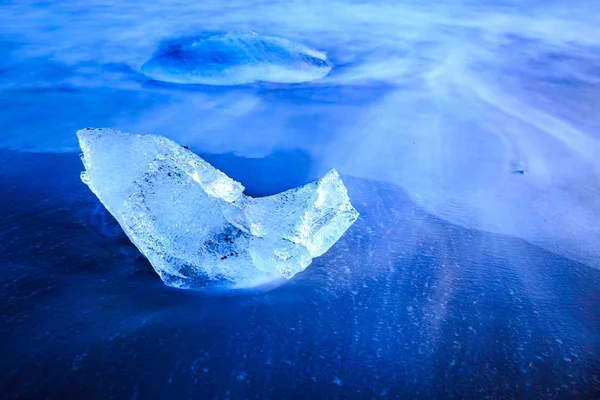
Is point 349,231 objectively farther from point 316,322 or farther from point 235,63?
point 235,63

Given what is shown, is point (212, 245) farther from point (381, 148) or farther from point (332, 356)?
point (381, 148)

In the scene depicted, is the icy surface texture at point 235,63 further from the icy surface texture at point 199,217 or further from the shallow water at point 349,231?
the icy surface texture at point 199,217

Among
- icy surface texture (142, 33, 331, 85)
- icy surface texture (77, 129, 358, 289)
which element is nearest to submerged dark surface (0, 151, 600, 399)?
icy surface texture (77, 129, 358, 289)

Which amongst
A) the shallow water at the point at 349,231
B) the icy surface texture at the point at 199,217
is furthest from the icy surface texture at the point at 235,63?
the icy surface texture at the point at 199,217

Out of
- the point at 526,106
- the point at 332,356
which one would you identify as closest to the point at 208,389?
the point at 332,356

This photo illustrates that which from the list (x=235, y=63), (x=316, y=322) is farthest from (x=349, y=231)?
(x=235, y=63)

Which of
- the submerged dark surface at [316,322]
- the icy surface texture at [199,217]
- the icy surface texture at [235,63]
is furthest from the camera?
the icy surface texture at [235,63]

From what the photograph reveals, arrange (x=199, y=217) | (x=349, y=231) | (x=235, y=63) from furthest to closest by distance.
A: (x=235, y=63), (x=349, y=231), (x=199, y=217)
